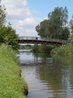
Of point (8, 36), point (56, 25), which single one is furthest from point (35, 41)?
point (8, 36)

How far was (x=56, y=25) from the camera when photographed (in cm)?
14088

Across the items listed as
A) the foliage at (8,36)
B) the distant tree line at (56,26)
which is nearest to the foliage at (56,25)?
the distant tree line at (56,26)

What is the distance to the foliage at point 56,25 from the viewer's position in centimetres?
14188

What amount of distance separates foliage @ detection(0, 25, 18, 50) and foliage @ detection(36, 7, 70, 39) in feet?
175

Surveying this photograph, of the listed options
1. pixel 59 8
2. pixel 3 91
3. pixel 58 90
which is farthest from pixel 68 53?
pixel 3 91

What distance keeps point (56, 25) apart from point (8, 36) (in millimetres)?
60027

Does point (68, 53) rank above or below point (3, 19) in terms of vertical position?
below

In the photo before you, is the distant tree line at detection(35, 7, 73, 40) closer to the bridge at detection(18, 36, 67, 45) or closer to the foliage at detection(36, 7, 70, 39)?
the foliage at detection(36, 7, 70, 39)

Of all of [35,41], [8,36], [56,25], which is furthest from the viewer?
[56,25]

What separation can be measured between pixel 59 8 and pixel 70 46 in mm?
44463

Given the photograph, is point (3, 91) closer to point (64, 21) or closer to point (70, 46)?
point (70, 46)

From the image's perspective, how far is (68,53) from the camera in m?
107

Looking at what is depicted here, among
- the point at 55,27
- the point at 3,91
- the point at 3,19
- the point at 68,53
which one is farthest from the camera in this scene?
the point at 55,27

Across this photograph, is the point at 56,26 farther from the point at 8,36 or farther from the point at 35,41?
the point at 8,36
